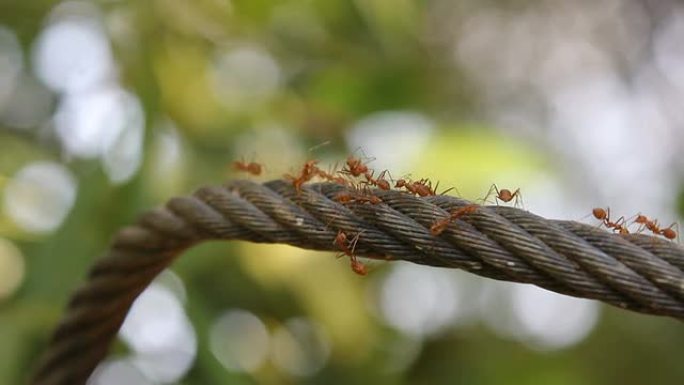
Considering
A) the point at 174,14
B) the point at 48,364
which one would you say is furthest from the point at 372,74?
the point at 48,364

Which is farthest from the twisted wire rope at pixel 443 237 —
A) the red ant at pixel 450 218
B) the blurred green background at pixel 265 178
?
the blurred green background at pixel 265 178

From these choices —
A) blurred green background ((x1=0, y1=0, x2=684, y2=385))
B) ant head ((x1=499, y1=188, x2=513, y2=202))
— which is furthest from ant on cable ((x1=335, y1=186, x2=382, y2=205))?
blurred green background ((x1=0, y1=0, x2=684, y2=385))

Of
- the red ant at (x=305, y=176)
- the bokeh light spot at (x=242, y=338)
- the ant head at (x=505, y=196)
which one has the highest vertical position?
the ant head at (x=505, y=196)

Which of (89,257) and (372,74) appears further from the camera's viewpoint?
(372,74)

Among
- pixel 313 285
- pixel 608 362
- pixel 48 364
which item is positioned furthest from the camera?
pixel 608 362

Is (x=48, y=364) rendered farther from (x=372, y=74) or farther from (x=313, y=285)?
(x=372, y=74)

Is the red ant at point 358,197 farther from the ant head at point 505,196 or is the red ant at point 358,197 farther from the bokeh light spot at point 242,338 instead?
the bokeh light spot at point 242,338

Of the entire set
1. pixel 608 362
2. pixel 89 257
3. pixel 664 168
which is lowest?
pixel 89 257

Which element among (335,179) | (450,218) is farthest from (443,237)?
(335,179)
